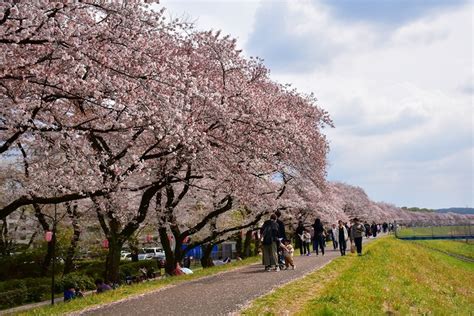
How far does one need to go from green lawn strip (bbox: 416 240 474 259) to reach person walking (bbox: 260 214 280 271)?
125 ft

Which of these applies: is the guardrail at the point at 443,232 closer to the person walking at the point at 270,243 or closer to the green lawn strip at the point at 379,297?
the green lawn strip at the point at 379,297

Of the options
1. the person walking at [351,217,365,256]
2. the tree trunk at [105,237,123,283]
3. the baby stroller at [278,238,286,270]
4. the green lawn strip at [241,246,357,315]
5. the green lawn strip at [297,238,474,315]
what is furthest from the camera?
the person walking at [351,217,365,256]

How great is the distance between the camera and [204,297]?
10359 millimetres

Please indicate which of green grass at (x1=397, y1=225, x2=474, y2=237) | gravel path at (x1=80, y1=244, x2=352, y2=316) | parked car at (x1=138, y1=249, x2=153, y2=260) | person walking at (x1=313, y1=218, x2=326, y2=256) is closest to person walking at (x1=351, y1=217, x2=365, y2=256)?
person walking at (x1=313, y1=218, x2=326, y2=256)

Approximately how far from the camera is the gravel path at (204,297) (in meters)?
9.02

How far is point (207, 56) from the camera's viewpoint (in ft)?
51.1

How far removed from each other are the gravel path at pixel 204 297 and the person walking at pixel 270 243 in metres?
1.25

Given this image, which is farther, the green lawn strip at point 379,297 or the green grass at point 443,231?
the green grass at point 443,231

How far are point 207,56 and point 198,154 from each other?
361cm

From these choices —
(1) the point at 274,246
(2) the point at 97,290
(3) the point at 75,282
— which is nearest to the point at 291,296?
(1) the point at 274,246

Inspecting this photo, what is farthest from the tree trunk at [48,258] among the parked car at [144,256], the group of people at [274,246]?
the parked car at [144,256]

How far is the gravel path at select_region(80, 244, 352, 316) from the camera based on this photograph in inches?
355

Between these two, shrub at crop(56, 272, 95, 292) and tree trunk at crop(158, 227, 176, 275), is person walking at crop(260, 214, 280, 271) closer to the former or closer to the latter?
tree trunk at crop(158, 227, 176, 275)

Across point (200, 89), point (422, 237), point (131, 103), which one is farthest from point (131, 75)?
point (422, 237)
